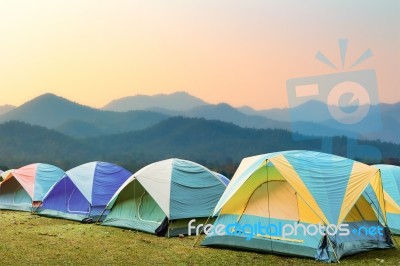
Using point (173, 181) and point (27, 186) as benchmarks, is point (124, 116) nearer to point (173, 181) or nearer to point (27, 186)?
point (27, 186)

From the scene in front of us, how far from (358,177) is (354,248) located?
163cm

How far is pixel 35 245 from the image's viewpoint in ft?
38.4

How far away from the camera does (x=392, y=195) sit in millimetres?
13984

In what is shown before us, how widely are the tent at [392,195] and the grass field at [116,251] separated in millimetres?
857

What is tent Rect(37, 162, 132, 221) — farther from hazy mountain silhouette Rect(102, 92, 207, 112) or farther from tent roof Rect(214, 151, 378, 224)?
hazy mountain silhouette Rect(102, 92, 207, 112)

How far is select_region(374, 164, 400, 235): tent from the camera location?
1366 cm

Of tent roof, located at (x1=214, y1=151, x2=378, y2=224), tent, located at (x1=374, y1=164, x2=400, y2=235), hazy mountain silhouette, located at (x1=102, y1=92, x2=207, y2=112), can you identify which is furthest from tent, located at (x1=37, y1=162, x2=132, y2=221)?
hazy mountain silhouette, located at (x1=102, y1=92, x2=207, y2=112)

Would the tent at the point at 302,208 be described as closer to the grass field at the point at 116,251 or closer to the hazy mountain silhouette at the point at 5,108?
the grass field at the point at 116,251

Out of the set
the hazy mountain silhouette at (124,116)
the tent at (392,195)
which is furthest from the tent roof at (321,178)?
the hazy mountain silhouette at (124,116)

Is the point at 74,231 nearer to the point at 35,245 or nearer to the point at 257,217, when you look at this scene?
the point at 35,245

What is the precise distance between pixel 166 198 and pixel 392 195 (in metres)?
6.76

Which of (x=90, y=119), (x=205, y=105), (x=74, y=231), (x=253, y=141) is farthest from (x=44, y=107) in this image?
(x=74, y=231)

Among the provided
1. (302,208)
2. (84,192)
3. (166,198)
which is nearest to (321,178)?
(302,208)

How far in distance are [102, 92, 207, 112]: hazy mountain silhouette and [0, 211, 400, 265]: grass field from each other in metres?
115
